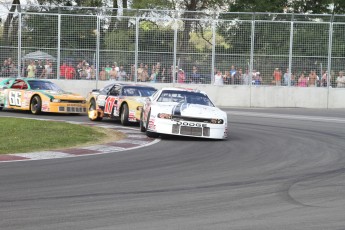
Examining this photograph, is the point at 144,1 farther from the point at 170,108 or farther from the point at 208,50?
the point at 170,108

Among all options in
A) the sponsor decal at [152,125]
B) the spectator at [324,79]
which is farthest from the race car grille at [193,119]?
the spectator at [324,79]

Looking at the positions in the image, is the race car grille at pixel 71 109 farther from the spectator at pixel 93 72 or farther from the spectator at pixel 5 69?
the spectator at pixel 5 69

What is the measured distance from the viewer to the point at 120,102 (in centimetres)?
1947

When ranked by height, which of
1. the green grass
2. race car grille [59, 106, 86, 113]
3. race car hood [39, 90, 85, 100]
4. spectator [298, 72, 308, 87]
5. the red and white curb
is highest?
spectator [298, 72, 308, 87]

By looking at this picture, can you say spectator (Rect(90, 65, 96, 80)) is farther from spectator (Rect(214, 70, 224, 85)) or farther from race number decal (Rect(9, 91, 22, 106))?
race number decal (Rect(9, 91, 22, 106))

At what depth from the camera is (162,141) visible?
49.9 feet

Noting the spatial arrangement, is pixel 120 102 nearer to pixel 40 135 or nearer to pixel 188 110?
pixel 188 110

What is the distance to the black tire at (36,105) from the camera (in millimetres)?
22484

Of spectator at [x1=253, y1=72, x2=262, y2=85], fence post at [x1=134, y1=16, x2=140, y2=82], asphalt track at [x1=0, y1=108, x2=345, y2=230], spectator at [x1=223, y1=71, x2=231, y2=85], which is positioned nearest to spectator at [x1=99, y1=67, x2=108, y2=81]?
fence post at [x1=134, y1=16, x2=140, y2=82]

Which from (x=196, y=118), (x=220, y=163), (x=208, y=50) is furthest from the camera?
(x=208, y=50)

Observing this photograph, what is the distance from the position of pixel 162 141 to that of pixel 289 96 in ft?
51.8

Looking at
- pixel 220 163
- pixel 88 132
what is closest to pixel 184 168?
pixel 220 163

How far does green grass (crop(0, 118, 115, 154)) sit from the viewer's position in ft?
44.1

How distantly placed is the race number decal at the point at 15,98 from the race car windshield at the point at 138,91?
461cm
